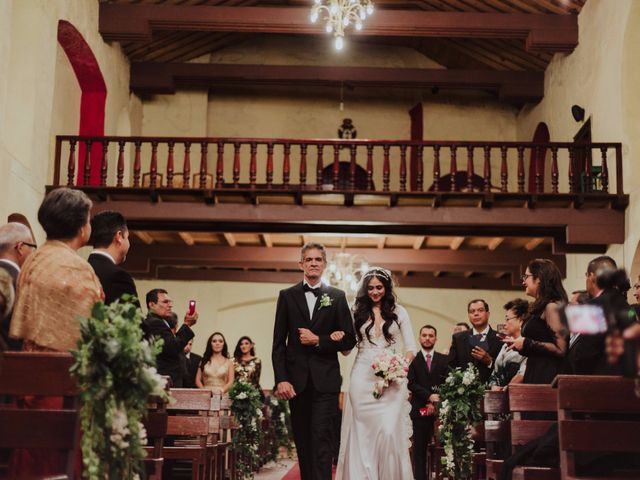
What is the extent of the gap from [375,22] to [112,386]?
13133mm

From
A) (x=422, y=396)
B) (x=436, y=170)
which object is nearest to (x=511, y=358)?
(x=422, y=396)

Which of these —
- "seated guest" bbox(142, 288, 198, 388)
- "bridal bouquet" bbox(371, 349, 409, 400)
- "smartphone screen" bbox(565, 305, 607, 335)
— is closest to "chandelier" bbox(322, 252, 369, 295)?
"seated guest" bbox(142, 288, 198, 388)

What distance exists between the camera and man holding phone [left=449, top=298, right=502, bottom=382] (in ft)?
27.7

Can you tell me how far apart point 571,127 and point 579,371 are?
1244cm

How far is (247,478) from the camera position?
9367mm

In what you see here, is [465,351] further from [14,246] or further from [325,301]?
[14,246]

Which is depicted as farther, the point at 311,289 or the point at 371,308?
the point at 371,308

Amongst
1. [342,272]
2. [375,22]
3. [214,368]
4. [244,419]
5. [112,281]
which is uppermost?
[375,22]

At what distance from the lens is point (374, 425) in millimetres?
6562

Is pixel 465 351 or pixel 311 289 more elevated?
pixel 311 289

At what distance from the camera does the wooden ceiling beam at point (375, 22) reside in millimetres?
15773

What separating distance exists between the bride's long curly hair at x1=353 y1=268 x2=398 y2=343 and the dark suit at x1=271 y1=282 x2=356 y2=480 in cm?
41

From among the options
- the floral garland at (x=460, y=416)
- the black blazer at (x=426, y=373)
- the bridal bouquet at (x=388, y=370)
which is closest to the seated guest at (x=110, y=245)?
the bridal bouquet at (x=388, y=370)

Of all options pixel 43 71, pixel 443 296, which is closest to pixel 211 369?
pixel 43 71
